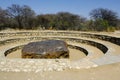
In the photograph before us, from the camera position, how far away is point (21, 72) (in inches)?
219

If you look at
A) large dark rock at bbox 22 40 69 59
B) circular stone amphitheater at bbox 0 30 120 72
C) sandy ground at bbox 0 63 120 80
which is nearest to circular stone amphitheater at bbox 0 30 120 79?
circular stone amphitheater at bbox 0 30 120 72

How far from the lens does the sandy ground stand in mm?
5148

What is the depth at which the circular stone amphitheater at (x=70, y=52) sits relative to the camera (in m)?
5.86

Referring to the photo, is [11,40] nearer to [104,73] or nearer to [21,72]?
[21,72]

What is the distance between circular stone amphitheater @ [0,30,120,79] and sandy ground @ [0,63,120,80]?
211mm

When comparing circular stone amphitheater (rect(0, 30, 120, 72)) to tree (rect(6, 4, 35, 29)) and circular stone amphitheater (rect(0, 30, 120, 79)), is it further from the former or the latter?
tree (rect(6, 4, 35, 29))

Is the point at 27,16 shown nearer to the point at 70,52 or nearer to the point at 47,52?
the point at 70,52

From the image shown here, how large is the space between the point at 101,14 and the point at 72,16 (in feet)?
19.0

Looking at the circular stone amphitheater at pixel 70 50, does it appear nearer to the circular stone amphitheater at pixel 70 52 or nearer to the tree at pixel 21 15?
the circular stone amphitheater at pixel 70 52

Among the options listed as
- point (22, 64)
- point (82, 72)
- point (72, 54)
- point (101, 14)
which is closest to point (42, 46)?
point (72, 54)

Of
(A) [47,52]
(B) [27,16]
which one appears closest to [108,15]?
(B) [27,16]

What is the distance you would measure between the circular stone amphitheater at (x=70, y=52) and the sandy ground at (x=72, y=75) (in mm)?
211

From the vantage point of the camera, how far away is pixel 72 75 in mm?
5328

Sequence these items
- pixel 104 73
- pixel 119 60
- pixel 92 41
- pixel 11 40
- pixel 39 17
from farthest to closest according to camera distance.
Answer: pixel 39 17
pixel 11 40
pixel 92 41
pixel 119 60
pixel 104 73
